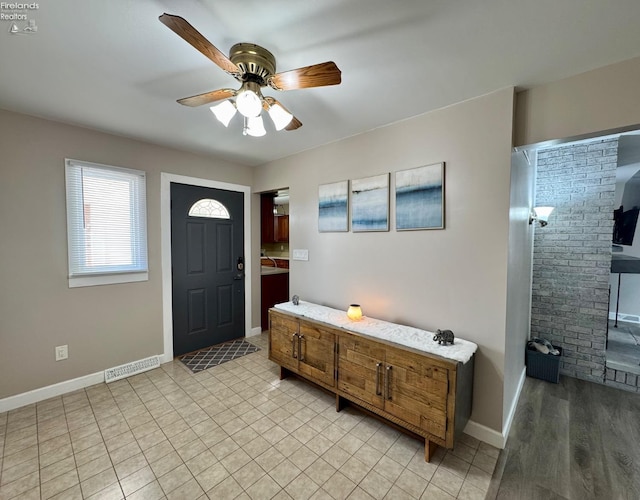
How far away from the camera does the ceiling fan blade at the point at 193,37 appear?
0.91 metres

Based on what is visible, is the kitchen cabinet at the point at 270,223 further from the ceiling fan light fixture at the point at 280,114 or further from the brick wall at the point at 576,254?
the brick wall at the point at 576,254

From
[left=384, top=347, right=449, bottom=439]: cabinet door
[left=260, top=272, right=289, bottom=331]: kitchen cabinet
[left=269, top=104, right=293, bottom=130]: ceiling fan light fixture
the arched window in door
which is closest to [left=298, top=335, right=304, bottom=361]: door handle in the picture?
[left=384, top=347, right=449, bottom=439]: cabinet door

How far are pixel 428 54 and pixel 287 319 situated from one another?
2.33 metres

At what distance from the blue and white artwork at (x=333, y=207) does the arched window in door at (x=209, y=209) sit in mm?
1423

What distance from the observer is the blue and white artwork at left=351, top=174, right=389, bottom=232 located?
2.37 metres

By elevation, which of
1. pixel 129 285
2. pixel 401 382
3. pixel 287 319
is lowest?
pixel 401 382

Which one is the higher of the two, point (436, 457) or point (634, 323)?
point (634, 323)

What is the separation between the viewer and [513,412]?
2156 mm

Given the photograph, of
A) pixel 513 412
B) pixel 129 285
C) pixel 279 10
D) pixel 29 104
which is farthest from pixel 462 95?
pixel 129 285

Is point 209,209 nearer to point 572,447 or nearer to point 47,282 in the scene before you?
point 47,282

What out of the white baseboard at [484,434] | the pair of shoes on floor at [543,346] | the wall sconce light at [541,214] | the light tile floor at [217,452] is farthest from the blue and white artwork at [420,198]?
the pair of shoes on floor at [543,346]

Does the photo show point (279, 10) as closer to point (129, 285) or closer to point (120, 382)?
point (129, 285)

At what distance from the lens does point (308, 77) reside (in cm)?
126

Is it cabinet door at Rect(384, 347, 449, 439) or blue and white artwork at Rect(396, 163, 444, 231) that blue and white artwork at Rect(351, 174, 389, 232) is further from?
Result: cabinet door at Rect(384, 347, 449, 439)
